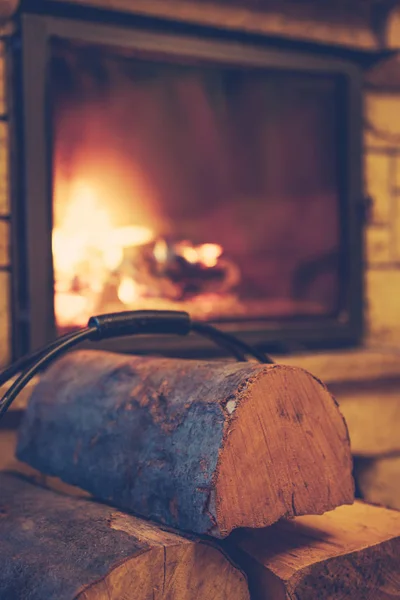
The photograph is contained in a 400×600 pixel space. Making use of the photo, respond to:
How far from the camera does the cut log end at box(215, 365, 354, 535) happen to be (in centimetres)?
95

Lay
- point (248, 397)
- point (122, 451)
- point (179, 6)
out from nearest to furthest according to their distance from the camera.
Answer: point (248, 397) < point (122, 451) < point (179, 6)

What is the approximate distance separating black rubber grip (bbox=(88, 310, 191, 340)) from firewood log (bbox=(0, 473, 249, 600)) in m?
0.27

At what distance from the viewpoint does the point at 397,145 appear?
2.18 meters

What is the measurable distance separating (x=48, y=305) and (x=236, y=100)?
2.61 ft

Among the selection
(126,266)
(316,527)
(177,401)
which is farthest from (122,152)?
(316,527)

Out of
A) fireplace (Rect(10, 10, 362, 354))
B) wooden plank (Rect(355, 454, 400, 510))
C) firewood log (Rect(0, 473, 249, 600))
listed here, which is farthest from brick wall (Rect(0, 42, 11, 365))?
wooden plank (Rect(355, 454, 400, 510))

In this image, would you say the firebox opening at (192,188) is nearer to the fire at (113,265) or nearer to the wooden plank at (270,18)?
the fire at (113,265)

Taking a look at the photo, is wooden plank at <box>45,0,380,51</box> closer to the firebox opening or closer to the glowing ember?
the firebox opening

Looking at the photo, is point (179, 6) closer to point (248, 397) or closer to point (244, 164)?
point (244, 164)

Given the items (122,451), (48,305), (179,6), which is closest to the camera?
(122,451)

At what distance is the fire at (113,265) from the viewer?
1868 millimetres

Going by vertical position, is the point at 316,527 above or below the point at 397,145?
below

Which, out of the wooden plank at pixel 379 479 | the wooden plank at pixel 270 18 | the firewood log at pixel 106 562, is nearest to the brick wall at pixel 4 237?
the wooden plank at pixel 270 18

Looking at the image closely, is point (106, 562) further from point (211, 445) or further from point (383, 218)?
point (383, 218)
